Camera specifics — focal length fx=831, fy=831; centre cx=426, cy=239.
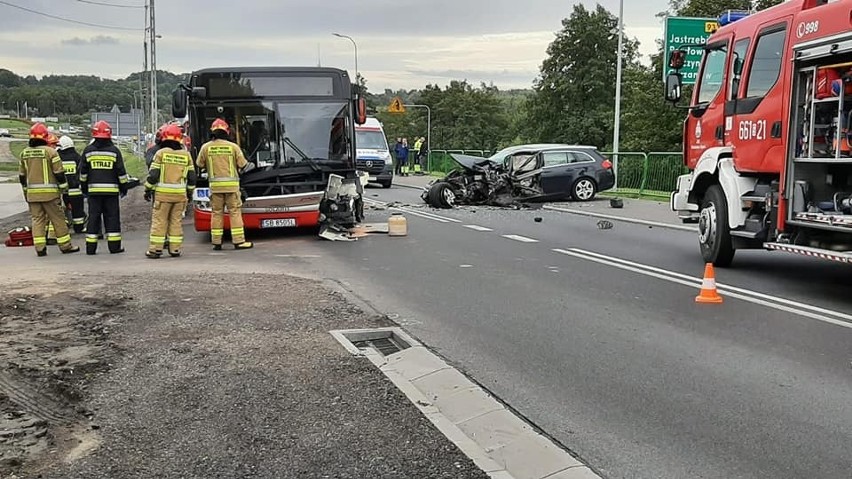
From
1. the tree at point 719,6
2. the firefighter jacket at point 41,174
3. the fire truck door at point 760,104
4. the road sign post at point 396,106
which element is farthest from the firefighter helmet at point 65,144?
the tree at point 719,6

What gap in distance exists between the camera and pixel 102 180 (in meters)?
11.9

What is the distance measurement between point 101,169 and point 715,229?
8.39 meters

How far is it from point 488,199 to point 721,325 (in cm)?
1332

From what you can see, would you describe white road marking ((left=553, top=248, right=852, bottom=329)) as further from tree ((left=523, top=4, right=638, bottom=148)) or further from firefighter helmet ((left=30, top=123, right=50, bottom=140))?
tree ((left=523, top=4, right=638, bottom=148))

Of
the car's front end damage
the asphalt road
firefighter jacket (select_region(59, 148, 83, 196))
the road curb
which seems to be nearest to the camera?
the road curb

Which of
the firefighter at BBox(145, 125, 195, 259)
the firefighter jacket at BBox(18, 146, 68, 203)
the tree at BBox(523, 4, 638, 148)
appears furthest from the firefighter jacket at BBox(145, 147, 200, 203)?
the tree at BBox(523, 4, 638, 148)

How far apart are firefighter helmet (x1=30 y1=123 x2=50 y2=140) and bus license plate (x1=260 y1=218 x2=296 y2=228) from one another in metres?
3.42

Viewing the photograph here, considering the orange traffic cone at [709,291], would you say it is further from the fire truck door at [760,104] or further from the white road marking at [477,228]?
the white road marking at [477,228]

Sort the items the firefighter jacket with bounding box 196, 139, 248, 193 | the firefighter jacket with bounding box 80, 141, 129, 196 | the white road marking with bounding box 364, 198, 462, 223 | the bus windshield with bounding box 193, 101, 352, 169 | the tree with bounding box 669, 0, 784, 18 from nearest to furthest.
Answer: the firefighter jacket with bounding box 80, 141, 129, 196 → the firefighter jacket with bounding box 196, 139, 248, 193 → the bus windshield with bounding box 193, 101, 352, 169 → the white road marking with bounding box 364, 198, 462, 223 → the tree with bounding box 669, 0, 784, 18

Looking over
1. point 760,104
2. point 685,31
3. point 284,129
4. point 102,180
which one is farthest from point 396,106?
point 760,104

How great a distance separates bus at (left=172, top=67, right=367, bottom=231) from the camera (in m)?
13.1

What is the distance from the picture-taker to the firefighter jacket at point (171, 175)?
11.4m

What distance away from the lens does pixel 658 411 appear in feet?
16.2

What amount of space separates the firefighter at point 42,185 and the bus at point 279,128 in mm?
1988
